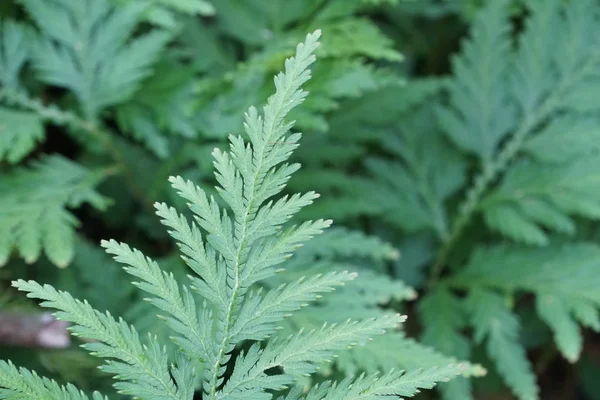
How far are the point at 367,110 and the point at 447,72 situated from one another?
776 millimetres

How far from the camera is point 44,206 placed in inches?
67.7

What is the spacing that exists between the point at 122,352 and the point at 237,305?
202mm

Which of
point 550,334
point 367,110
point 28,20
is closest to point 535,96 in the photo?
point 367,110

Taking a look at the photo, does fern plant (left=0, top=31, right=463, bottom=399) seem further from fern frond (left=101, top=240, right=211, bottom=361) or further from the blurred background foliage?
the blurred background foliage

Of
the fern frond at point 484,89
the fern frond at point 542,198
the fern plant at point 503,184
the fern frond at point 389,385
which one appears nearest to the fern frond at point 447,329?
the fern plant at point 503,184

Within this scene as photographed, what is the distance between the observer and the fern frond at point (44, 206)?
1.61 metres

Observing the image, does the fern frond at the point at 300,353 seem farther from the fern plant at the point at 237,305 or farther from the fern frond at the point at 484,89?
the fern frond at the point at 484,89

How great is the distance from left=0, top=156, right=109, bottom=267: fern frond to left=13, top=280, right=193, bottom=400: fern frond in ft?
2.05

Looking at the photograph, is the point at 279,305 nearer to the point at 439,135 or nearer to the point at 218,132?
the point at 218,132

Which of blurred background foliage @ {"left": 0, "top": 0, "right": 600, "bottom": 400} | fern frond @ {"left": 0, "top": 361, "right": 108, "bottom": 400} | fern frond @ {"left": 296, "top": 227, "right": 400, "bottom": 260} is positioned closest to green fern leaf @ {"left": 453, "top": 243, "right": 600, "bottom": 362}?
blurred background foliage @ {"left": 0, "top": 0, "right": 600, "bottom": 400}

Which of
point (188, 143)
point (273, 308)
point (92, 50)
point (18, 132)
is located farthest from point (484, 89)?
point (18, 132)

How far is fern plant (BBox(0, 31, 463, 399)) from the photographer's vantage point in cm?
99

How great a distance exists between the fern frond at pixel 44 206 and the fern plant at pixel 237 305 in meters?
0.65

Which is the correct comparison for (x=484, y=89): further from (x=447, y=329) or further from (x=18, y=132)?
(x=18, y=132)
